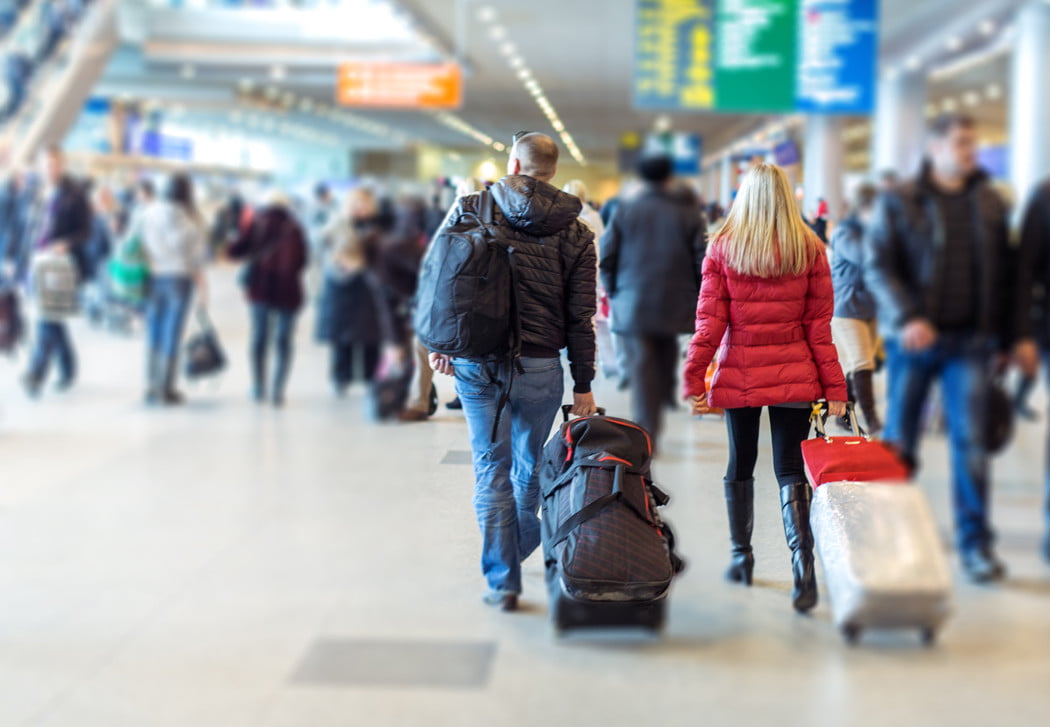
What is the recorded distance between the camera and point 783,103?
4.57 m

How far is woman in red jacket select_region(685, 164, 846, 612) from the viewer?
1281mm

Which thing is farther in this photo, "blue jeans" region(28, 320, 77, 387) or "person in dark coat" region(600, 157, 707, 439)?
"blue jeans" region(28, 320, 77, 387)

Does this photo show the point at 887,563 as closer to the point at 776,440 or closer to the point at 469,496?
the point at 776,440

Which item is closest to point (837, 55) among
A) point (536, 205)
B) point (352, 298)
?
point (536, 205)

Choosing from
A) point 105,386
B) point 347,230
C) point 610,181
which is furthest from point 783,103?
point 105,386

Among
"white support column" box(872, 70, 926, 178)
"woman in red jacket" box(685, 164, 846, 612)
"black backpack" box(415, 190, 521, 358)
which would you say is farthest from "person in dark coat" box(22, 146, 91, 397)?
"woman in red jacket" box(685, 164, 846, 612)

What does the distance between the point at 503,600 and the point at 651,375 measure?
0.40m

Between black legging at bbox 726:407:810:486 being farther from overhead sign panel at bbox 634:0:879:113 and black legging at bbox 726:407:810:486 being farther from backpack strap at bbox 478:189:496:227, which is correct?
overhead sign panel at bbox 634:0:879:113

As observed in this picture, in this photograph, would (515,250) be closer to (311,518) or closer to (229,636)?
(229,636)

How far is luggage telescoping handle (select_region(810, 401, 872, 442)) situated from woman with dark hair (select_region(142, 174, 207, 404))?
9429 mm

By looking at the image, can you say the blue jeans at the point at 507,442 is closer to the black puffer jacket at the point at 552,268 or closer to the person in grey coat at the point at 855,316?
the black puffer jacket at the point at 552,268

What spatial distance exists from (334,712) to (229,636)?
3.15 ft

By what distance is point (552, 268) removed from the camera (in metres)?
1.39

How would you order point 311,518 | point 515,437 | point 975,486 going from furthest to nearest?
point 311,518, point 515,437, point 975,486
